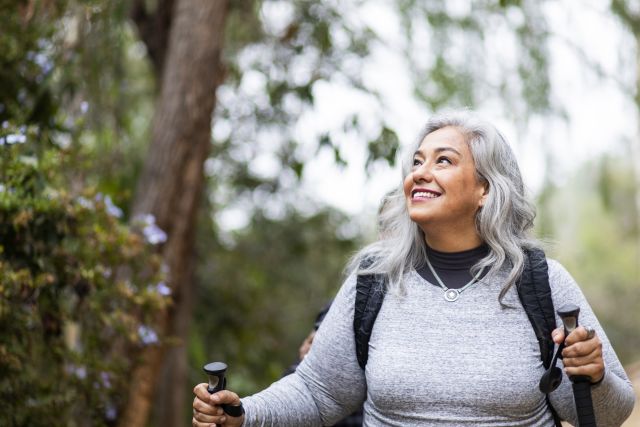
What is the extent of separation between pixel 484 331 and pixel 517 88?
4.68 meters

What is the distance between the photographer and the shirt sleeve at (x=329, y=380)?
8.32 ft

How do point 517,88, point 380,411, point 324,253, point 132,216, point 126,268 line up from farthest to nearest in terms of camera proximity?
point 324,253 < point 517,88 < point 132,216 < point 126,268 < point 380,411

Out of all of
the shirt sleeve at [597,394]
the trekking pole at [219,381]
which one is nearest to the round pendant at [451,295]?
the shirt sleeve at [597,394]

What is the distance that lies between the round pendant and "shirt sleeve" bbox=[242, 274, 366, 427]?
306 millimetres

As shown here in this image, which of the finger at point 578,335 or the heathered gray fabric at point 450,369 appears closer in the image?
the finger at point 578,335

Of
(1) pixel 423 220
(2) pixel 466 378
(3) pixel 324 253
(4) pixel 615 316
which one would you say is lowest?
(4) pixel 615 316

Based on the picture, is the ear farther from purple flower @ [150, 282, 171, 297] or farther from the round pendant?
purple flower @ [150, 282, 171, 297]

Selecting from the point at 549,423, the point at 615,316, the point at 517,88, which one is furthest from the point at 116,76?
the point at 615,316

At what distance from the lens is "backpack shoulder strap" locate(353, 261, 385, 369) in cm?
251

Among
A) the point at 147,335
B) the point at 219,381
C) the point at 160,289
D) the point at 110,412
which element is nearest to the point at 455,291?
the point at 219,381

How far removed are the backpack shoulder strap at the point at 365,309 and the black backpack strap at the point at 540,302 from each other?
0.44 metres

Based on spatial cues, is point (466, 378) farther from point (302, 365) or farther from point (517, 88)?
point (517, 88)

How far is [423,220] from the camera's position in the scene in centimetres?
250

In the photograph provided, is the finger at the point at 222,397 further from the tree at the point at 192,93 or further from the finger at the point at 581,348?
the tree at the point at 192,93
